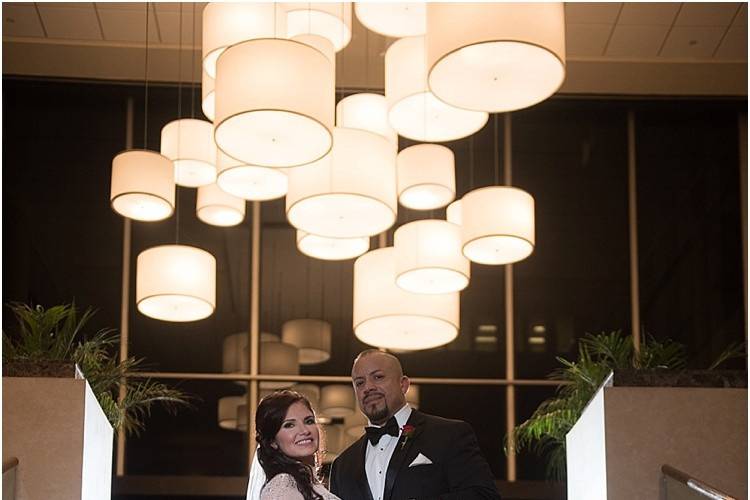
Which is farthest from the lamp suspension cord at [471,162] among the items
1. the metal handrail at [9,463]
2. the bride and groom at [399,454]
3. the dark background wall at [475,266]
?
the bride and groom at [399,454]

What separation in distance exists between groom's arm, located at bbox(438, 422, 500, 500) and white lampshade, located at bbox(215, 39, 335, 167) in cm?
194

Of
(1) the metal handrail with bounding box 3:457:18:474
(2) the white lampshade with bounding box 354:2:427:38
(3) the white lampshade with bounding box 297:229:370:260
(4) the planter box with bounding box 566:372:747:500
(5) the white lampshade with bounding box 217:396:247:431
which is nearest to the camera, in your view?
(1) the metal handrail with bounding box 3:457:18:474

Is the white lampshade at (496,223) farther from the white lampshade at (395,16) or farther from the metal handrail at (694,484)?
the metal handrail at (694,484)

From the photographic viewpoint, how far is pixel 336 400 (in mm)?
13266

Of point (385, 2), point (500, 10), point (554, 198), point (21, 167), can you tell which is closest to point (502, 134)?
point (554, 198)

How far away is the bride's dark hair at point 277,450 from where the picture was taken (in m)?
4.47

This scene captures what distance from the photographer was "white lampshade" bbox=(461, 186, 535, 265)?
8500 millimetres

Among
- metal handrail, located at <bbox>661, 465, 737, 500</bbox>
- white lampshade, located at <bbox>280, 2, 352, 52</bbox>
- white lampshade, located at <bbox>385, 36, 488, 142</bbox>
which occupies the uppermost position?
white lampshade, located at <bbox>280, 2, 352, 52</bbox>

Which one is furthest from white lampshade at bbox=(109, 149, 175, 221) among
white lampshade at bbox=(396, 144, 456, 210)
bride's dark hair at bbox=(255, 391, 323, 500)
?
bride's dark hair at bbox=(255, 391, 323, 500)

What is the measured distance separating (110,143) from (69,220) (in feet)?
2.98

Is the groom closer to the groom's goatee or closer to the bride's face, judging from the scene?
the groom's goatee

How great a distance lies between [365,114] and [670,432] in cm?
308

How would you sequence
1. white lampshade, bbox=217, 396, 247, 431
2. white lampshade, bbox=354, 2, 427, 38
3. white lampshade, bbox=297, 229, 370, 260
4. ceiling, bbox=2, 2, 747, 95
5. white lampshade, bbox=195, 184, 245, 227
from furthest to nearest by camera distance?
white lampshade, bbox=217, 396, 247, 431 → ceiling, bbox=2, 2, 747, 95 → white lampshade, bbox=195, 184, 245, 227 → white lampshade, bbox=297, 229, 370, 260 → white lampshade, bbox=354, 2, 427, 38

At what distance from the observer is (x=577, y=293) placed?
1354cm
